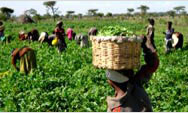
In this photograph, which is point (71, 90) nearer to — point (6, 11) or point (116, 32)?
point (116, 32)

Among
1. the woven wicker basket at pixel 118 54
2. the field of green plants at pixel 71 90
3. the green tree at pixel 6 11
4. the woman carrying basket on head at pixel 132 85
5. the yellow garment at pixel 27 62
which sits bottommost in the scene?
the green tree at pixel 6 11

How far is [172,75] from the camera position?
7.77 m

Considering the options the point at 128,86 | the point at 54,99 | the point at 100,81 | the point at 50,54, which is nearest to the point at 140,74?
the point at 128,86

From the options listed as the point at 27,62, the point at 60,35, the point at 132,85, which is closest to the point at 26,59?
the point at 27,62

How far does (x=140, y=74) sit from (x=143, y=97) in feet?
0.70

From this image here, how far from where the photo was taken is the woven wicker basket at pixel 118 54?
306cm

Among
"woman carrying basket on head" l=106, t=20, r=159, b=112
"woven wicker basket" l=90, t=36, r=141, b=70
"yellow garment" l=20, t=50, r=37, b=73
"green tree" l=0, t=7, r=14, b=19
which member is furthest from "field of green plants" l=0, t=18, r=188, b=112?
"green tree" l=0, t=7, r=14, b=19

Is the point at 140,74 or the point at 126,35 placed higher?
the point at 126,35

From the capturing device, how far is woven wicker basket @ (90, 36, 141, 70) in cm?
306

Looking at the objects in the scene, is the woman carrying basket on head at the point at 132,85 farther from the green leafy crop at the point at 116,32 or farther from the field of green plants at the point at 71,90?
the field of green plants at the point at 71,90

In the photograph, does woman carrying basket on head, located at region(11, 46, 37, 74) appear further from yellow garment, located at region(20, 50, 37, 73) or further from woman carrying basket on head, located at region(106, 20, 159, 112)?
woman carrying basket on head, located at region(106, 20, 159, 112)

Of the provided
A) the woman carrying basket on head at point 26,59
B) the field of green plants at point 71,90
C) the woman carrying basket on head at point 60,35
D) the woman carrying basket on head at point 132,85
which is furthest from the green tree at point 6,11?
the woman carrying basket on head at point 132,85

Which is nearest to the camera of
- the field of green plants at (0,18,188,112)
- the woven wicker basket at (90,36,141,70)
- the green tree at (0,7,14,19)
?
the woven wicker basket at (90,36,141,70)

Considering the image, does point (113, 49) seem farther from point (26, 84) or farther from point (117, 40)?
point (26, 84)
